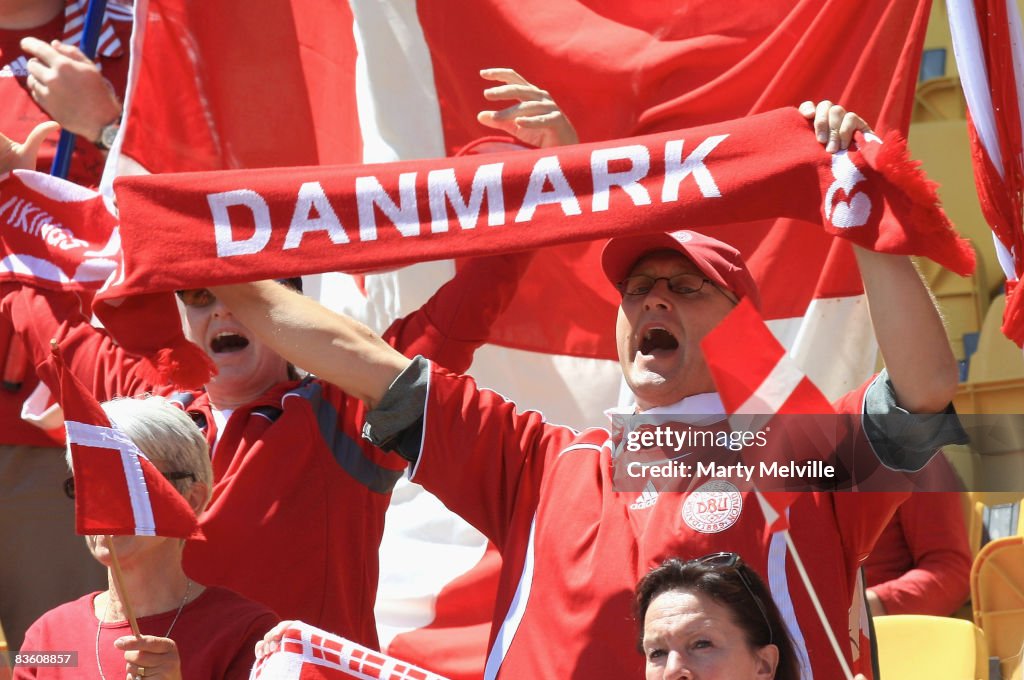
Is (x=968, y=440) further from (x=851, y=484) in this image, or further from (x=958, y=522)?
(x=958, y=522)

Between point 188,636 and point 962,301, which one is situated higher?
point 962,301

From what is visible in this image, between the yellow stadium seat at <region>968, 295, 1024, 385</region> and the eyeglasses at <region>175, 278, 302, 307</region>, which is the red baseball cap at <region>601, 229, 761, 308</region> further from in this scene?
the yellow stadium seat at <region>968, 295, 1024, 385</region>

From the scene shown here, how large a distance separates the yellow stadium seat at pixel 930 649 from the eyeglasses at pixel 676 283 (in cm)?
96

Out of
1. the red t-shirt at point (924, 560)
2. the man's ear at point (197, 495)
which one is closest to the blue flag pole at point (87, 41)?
the man's ear at point (197, 495)

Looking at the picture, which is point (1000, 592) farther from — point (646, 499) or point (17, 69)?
point (17, 69)

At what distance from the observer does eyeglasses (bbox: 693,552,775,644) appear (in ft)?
7.40

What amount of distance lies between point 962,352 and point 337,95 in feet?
9.05

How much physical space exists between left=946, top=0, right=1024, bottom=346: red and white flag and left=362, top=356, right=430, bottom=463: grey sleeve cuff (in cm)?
103

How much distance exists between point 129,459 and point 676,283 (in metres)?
1.02

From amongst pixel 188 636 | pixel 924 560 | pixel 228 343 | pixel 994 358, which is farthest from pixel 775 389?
pixel 994 358

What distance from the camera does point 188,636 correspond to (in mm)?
2621

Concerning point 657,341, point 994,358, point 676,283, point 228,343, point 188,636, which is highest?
point 994,358

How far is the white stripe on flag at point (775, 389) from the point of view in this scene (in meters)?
2.22

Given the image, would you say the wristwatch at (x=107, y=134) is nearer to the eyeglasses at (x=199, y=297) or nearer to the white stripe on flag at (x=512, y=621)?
the eyeglasses at (x=199, y=297)
